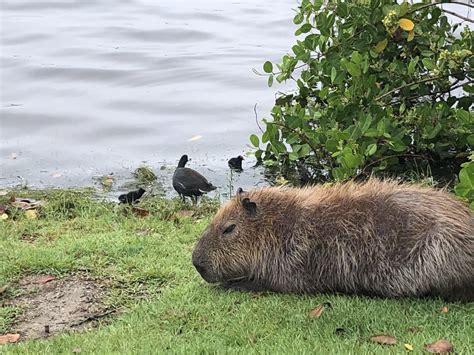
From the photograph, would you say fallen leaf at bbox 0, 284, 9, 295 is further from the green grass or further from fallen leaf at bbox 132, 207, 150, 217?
fallen leaf at bbox 132, 207, 150, 217

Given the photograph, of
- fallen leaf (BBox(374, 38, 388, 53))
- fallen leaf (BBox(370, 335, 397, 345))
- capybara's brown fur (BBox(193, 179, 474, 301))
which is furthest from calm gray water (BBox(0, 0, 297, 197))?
fallen leaf (BBox(370, 335, 397, 345))

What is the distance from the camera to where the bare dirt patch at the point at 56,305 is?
510 cm

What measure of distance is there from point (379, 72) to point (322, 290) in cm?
260

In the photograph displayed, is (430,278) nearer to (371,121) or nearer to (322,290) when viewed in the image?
(322,290)

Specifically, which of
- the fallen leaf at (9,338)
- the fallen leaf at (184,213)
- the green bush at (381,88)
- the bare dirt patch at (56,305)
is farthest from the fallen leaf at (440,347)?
the fallen leaf at (184,213)

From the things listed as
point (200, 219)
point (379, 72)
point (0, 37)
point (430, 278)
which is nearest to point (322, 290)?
point (430, 278)

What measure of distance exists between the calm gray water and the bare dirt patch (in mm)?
3127

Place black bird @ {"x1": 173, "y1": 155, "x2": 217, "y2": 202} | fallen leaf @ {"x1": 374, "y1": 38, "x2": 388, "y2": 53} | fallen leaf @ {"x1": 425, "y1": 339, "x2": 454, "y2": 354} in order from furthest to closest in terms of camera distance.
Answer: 1. black bird @ {"x1": 173, "y1": 155, "x2": 217, "y2": 202}
2. fallen leaf @ {"x1": 374, "y1": 38, "x2": 388, "y2": 53}
3. fallen leaf @ {"x1": 425, "y1": 339, "x2": 454, "y2": 354}

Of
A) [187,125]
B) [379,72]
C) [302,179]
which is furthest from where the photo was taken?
[187,125]

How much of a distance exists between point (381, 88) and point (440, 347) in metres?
3.42

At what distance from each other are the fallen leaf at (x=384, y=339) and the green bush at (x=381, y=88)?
1959 mm

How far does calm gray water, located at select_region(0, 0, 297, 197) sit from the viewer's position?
988 cm

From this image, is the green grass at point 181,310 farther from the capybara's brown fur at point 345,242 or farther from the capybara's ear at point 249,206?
the capybara's ear at point 249,206

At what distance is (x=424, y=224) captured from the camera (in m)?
5.08
